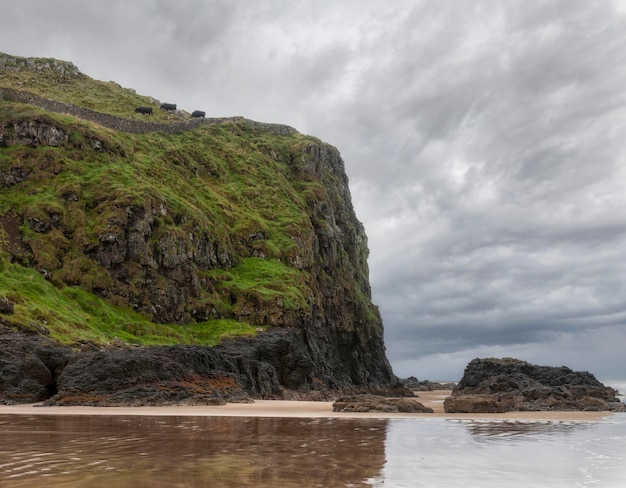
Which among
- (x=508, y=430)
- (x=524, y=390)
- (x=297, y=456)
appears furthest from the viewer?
(x=524, y=390)

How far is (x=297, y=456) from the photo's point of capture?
13.4 meters

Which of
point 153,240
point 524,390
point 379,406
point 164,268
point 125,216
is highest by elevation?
point 125,216

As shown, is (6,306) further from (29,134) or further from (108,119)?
(108,119)

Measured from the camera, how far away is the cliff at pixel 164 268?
38438 millimetres

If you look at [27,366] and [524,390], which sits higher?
[27,366]

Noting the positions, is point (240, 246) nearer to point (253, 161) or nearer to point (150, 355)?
point (253, 161)

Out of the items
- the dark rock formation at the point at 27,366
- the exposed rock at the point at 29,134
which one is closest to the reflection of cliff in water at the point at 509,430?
the dark rock formation at the point at 27,366

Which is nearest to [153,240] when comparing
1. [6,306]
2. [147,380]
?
[6,306]

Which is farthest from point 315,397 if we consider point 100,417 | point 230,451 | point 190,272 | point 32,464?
point 32,464

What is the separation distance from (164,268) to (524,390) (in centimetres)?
4278

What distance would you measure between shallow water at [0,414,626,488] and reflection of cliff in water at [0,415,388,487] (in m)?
0.02

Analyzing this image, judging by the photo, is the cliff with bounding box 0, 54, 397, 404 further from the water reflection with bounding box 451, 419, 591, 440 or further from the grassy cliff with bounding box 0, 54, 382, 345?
the water reflection with bounding box 451, 419, 591, 440

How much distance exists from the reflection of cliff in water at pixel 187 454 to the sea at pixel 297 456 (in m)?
0.03

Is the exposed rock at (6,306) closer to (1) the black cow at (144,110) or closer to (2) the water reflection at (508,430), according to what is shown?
(2) the water reflection at (508,430)
